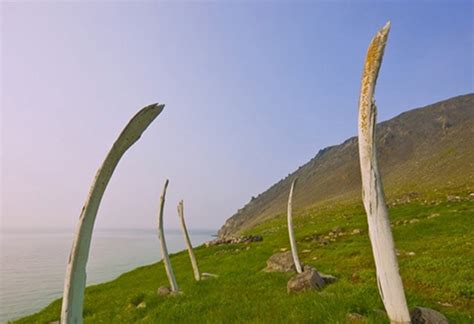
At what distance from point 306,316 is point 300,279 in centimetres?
417

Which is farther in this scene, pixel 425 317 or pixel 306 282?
pixel 306 282

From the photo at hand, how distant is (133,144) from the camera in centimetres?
→ 498

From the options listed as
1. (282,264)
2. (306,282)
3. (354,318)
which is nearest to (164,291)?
(282,264)

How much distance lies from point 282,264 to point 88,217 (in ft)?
53.8

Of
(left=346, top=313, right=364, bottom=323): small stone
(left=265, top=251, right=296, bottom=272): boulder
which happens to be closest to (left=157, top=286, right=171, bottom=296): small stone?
(left=265, top=251, right=296, bottom=272): boulder

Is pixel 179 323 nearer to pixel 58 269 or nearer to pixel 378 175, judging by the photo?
pixel 378 175

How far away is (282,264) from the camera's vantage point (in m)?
19.8

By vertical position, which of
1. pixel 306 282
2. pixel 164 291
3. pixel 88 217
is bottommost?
pixel 306 282

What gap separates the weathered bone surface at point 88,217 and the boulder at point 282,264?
1475 centimetres

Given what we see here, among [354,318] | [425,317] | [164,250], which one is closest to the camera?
[425,317]

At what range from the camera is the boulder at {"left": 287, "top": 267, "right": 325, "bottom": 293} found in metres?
12.4

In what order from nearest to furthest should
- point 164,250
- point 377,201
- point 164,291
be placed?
point 377,201
point 164,291
point 164,250

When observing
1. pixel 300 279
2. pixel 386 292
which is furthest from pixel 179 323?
pixel 386 292

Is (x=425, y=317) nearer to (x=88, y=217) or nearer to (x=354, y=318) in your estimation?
(x=354, y=318)
